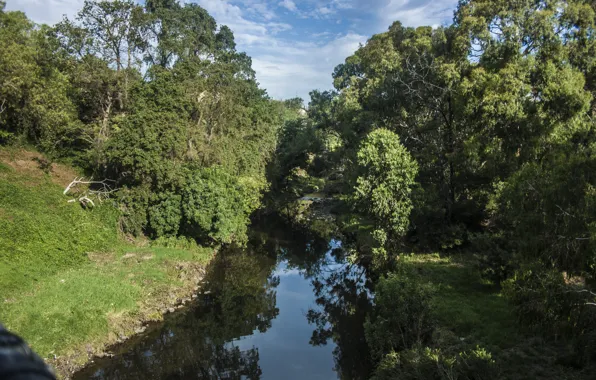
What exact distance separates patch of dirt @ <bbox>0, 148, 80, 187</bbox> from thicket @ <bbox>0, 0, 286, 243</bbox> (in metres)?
0.86

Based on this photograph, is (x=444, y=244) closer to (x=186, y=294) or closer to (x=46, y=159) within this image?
(x=186, y=294)

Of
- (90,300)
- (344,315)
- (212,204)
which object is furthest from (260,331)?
(212,204)

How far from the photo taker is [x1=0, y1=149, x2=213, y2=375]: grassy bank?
17.2 metres

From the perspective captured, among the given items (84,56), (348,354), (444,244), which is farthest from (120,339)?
(84,56)

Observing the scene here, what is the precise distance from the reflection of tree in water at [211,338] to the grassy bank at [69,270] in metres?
1.29

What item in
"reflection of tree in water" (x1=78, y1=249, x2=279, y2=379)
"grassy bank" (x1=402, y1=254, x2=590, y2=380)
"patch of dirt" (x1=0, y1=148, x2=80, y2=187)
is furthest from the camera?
"patch of dirt" (x1=0, y1=148, x2=80, y2=187)

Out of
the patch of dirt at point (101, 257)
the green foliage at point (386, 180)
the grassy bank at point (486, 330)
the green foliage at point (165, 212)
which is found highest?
the green foliage at point (386, 180)

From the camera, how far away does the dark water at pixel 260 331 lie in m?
17.5

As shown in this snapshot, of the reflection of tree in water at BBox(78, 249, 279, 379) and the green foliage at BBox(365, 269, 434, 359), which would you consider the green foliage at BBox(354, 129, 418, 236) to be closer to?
the green foliage at BBox(365, 269, 434, 359)

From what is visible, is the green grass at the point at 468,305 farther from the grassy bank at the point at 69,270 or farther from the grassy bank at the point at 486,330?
the grassy bank at the point at 69,270

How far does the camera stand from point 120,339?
18844mm

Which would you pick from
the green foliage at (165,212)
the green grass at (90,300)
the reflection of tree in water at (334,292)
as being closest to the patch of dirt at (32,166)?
the green foliage at (165,212)

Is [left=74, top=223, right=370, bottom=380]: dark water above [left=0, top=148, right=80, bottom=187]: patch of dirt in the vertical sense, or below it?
below

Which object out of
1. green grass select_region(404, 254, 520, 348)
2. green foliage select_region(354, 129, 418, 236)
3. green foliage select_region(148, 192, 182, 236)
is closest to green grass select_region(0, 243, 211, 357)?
green foliage select_region(148, 192, 182, 236)
